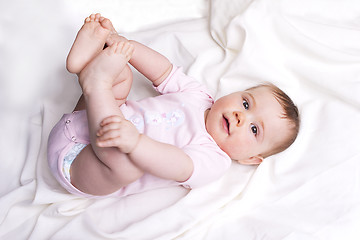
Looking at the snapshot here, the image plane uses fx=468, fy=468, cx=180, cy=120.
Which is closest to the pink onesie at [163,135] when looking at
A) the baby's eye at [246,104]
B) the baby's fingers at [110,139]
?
the baby's eye at [246,104]

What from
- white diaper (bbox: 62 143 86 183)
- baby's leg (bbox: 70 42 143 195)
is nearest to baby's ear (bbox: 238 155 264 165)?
baby's leg (bbox: 70 42 143 195)

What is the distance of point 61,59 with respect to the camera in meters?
1.63

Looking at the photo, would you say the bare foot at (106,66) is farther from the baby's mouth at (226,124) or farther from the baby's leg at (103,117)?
the baby's mouth at (226,124)

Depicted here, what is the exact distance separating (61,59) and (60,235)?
631mm

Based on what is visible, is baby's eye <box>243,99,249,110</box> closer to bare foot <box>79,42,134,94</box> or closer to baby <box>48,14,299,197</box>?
baby <box>48,14,299,197</box>

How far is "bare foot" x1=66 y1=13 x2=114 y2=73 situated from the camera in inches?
49.8

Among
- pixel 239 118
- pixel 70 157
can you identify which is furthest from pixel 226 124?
pixel 70 157

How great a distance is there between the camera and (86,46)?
1.27 metres

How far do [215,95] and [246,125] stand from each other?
0.25 m

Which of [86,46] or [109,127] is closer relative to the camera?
[109,127]

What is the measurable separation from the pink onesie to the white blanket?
0.08 meters

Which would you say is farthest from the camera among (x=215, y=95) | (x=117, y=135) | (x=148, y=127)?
(x=215, y=95)

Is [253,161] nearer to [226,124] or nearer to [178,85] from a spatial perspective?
[226,124]

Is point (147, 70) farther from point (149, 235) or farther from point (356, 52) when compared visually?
point (356, 52)
